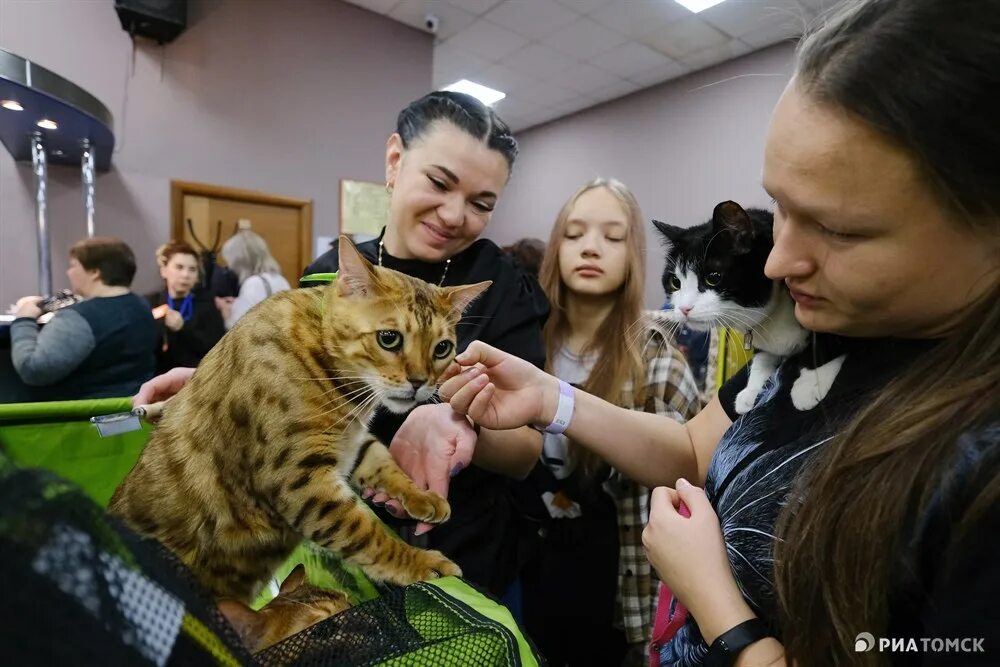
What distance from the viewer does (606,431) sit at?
92cm

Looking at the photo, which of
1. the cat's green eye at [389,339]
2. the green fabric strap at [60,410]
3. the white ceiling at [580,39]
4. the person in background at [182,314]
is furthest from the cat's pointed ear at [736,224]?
the white ceiling at [580,39]

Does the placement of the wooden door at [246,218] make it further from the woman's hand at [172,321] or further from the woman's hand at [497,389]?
the woman's hand at [497,389]

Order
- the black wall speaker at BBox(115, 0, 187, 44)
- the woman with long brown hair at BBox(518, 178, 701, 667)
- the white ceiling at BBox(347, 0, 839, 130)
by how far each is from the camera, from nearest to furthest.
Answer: the woman with long brown hair at BBox(518, 178, 701, 667), the black wall speaker at BBox(115, 0, 187, 44), the white ceiling at BBox(347, 0, 839, 130)

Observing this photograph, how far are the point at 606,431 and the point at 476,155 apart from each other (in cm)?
55

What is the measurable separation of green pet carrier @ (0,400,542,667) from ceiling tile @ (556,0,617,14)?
12.2ft

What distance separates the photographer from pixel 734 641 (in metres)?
0.51

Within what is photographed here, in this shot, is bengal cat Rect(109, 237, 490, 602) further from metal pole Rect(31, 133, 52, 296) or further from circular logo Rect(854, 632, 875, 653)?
metal pole Rect(31, 133, 52, 296)

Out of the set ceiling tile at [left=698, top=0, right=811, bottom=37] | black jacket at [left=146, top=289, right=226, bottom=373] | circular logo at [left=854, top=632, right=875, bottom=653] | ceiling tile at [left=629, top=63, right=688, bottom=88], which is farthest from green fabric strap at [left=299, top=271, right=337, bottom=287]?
ceiling tile at [left=629, top=63, right=688, bottom=88]

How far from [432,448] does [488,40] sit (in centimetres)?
377

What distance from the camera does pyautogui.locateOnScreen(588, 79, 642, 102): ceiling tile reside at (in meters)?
4.43

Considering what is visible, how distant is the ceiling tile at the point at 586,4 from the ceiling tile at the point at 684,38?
0.54 metres

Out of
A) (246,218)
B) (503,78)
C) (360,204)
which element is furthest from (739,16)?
(246,218)

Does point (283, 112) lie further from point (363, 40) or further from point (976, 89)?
point (976, 89)

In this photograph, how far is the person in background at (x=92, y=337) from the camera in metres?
1.65
